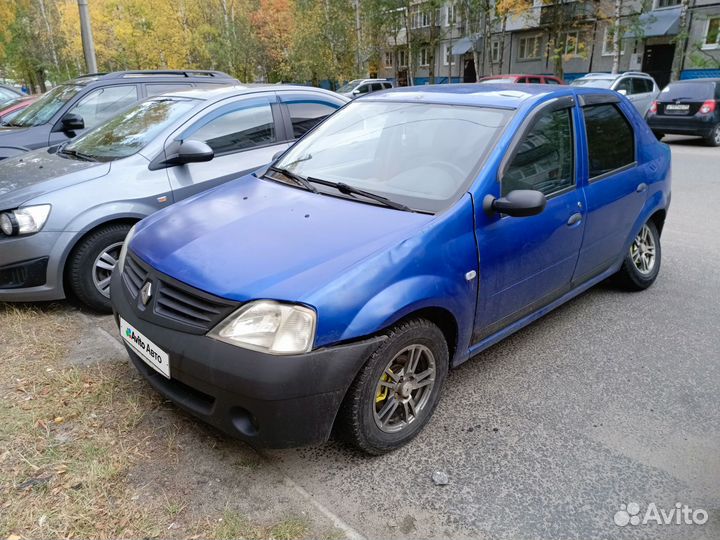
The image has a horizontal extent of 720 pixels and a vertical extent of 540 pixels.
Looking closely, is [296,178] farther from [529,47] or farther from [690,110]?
[529,47]

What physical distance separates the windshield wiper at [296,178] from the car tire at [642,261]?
2790 millimetres

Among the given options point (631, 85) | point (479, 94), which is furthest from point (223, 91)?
point (631, 85)

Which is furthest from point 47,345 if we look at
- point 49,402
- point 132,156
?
point 132,156

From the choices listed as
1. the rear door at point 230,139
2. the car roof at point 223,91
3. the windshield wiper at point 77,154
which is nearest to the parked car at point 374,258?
the rear door at point 230,139

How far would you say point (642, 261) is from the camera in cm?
462

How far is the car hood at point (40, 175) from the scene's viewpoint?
3953 mm

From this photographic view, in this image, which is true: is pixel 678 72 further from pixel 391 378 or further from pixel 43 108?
pixel 391 378

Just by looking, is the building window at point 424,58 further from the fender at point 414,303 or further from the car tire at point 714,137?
the fender at point 414,303

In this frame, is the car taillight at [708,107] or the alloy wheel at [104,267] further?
the car taillight at [708,107]

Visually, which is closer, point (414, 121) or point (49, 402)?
point (49, 402)

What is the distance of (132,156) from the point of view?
4445 mm

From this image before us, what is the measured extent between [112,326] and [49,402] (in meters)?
1.09

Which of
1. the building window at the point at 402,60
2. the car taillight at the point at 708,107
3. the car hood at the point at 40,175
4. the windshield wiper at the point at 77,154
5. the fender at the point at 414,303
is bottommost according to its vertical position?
the car taillight at the point at 708,107

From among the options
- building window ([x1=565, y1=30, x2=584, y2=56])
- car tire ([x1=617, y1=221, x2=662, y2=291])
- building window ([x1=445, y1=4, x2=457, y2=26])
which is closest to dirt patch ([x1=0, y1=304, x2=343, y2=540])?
car tire ([x1=617, y1=221, x2=662, y2=291])
